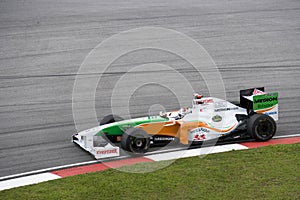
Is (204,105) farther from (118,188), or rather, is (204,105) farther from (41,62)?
(41,62)

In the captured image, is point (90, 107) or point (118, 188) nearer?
point (118, 188)

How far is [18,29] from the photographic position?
1043 inches

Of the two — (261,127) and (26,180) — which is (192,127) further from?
(26,180)

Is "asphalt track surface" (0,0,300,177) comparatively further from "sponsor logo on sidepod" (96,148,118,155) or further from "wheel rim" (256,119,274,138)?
"wheel rim" (256,119,274,138)

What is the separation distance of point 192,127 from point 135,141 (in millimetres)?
1348

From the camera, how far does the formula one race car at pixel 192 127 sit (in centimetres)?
1332

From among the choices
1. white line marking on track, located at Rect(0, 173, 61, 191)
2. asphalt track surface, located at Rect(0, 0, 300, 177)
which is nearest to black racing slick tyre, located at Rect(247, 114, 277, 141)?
asphalt track surface, located at Rect(0, 0, 300, 177)

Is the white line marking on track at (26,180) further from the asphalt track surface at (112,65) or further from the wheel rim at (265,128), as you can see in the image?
the wheel rim at (265,128)

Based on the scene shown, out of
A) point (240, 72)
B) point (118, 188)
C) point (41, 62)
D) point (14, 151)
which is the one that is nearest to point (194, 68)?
point (240, 72)

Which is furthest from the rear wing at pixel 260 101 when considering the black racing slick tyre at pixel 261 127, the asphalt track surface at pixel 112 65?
the asphalt track surface at pixel 112 65

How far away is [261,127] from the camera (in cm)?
1392

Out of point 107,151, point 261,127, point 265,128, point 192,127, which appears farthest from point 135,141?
point 265,128

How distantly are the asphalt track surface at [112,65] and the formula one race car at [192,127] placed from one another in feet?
2.04

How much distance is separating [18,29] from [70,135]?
42.1 ft
